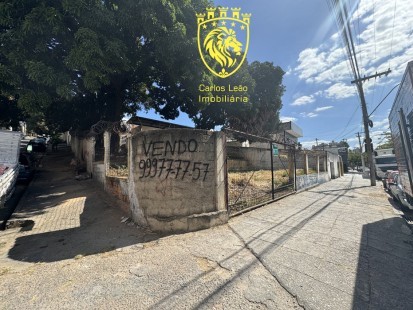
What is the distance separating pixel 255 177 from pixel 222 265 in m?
8.28

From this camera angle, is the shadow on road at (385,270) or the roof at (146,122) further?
the roof at (146,122)

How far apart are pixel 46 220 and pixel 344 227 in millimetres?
8831

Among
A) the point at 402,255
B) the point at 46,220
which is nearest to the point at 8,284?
the point at 46,220

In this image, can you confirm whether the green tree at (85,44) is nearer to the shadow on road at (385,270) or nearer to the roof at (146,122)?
the roof at (146,122)

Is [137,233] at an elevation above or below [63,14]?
below

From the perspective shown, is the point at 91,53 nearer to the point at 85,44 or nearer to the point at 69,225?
the point at 85,44

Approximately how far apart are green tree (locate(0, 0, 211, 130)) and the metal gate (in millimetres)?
5984

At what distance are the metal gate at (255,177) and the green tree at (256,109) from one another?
542cm

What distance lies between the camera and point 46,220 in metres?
7.11

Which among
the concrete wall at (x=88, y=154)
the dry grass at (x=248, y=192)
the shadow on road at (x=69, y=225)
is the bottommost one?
the shadow on road at (x=69, y=225)

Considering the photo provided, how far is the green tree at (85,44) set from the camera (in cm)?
837

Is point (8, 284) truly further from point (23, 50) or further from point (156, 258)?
point (23, 50)

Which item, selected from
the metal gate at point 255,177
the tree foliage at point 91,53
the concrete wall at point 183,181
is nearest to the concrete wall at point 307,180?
the metal gate at point 255,177

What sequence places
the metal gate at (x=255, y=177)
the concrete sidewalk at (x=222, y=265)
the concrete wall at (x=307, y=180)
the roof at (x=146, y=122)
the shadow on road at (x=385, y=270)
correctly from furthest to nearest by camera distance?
the roof at (x=146, y=122)
the concrete wall at (x=307, y=180)
the metal gate at (x=255, y=177)
the concrete sidewalk at (x=222, y=265)
the shadow on road at (x=385, y=270)
